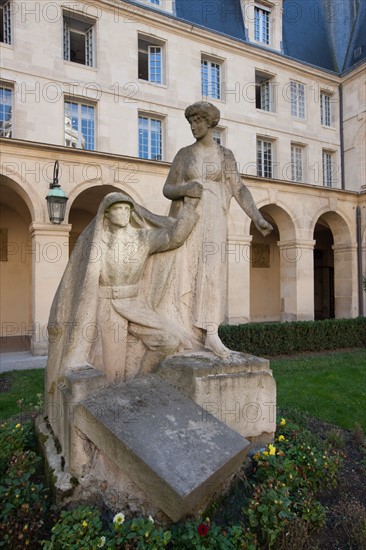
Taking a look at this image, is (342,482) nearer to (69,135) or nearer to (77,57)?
(69,135)

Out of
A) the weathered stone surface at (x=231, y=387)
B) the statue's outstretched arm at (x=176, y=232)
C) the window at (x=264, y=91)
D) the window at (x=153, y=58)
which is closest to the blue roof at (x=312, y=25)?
the window at (x=264, y=91)

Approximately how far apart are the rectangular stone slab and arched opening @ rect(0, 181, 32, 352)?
13683 mm

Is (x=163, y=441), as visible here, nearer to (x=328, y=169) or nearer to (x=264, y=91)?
(x=264, y=91)

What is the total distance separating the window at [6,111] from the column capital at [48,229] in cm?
339

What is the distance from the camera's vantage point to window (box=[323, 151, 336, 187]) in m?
18.6

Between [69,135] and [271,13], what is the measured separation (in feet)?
38.7

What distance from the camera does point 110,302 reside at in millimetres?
2945

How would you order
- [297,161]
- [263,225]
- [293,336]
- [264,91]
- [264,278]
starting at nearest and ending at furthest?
[263,225] → [293,336] → [264,91] → [297,161] → [264,278]

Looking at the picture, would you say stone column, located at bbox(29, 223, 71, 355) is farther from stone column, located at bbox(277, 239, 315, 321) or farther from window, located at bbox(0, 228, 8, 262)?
stone column, located at bbox(277, 239, 315, 321)

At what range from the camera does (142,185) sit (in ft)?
41.1

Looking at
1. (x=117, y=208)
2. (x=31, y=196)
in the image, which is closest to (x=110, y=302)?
(x=117, y=208)

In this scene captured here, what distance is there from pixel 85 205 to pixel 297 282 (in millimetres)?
9065

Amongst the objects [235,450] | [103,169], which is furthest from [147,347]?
[103,169]

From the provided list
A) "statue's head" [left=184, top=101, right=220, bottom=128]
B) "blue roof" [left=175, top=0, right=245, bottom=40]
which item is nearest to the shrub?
"statue's head" [left=184, top=101, right=220, bottom=128]
